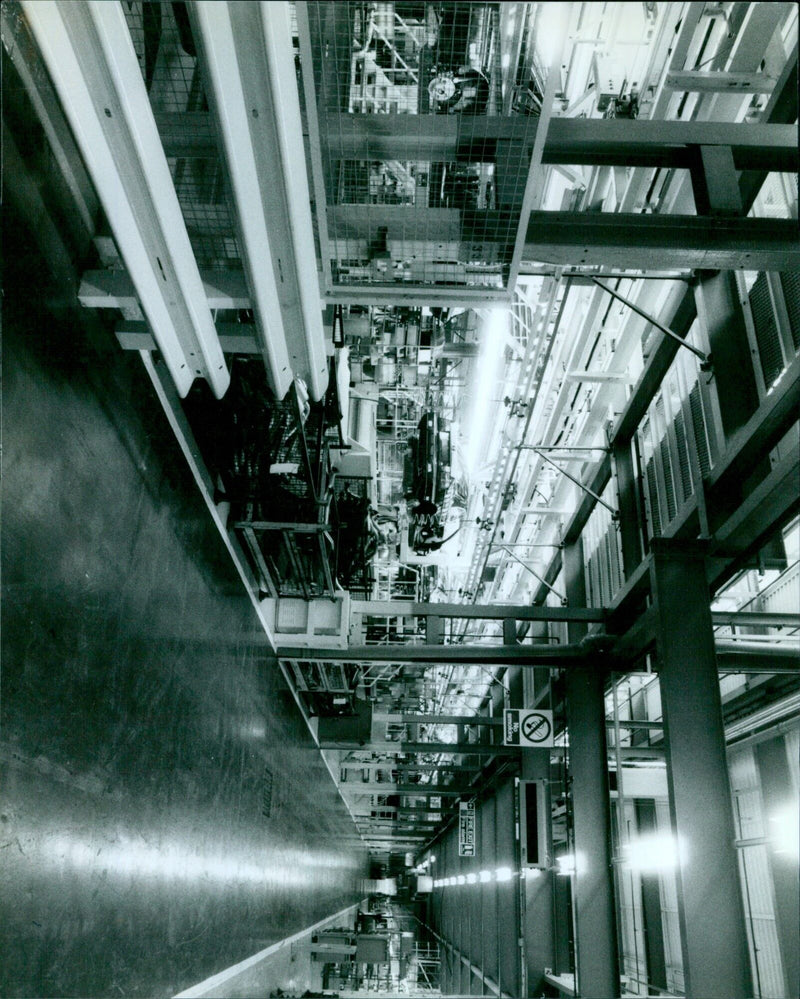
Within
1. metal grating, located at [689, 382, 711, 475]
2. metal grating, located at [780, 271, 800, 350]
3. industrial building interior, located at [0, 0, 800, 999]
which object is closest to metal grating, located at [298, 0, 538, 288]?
industrial building interior, located at [0, 0, 800, 999]

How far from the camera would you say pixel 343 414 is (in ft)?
22.1

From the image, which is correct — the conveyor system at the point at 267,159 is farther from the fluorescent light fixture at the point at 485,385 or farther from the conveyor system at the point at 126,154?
the fluorescent light fixture at the point at 485,385

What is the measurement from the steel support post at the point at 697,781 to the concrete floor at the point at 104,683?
3556 millimetres

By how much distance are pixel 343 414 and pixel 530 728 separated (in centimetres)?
518

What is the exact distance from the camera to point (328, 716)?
1443 centimetres

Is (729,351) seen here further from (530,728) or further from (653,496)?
(530,728)

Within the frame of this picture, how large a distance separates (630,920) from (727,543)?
1476 cm

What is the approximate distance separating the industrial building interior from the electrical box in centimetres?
7

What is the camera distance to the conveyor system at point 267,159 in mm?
2387

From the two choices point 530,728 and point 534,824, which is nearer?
point 530,728

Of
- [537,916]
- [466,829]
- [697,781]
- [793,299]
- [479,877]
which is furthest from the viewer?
[479,877]

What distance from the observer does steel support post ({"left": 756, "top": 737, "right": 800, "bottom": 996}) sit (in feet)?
37.6

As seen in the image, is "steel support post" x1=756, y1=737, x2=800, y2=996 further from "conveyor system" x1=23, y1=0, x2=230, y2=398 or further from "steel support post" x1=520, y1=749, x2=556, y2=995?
"conveyor system" x1=23, y1=0, x2=230, y2=398

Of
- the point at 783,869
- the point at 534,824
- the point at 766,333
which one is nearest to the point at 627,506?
the point at 766,333
